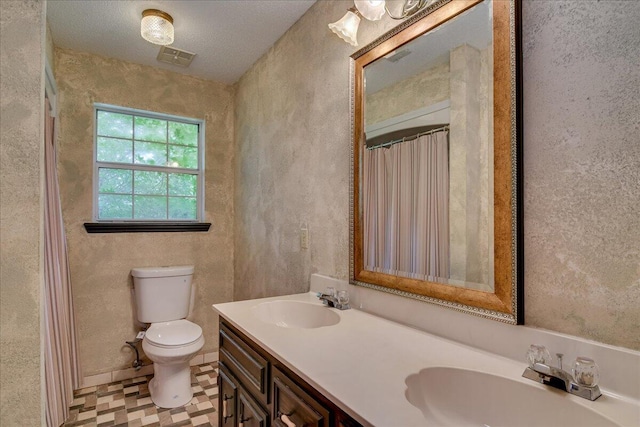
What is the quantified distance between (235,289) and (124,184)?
1.23 meters

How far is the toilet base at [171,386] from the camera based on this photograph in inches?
92.4

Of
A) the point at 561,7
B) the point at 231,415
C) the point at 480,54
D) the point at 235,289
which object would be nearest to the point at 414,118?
the point at 480,54

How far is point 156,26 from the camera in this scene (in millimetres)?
2039

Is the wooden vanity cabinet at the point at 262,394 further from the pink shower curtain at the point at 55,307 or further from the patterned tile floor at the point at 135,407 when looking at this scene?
the pink shower curtain at the point at 55,307

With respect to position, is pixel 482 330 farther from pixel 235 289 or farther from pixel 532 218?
pixel 235 289

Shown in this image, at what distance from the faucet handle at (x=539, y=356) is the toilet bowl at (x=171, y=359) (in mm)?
2043

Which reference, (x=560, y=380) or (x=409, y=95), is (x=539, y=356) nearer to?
(x=560, y=380)

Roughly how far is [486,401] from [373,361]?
0.96 feet

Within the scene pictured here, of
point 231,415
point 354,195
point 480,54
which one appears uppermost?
point 480,54

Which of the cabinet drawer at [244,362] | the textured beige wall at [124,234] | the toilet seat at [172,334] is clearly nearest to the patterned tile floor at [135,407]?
the textured beige wall at [124,234]

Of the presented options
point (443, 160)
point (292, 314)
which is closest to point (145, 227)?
point (292, 314)

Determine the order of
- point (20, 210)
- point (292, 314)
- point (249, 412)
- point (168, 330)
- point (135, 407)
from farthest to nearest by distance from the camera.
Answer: point (168, 330) < point (135, 407) < point (292, 314) < point (249, 412) < point (20, 210)

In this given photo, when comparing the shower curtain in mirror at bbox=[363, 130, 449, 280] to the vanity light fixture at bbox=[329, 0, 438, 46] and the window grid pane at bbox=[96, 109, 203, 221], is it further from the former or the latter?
the window grid pane at bbox=[96, 109, 203, 221]

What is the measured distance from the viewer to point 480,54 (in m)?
1.11
